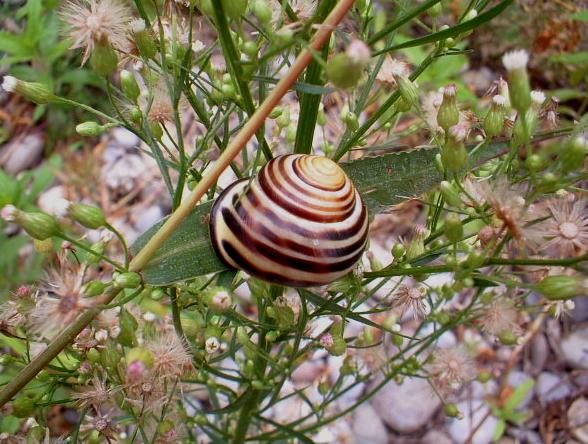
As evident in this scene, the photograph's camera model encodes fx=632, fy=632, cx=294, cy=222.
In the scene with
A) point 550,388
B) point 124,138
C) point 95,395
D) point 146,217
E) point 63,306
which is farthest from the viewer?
point 124,138

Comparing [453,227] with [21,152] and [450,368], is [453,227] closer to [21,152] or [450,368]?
[450,368]

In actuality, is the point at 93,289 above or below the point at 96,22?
below

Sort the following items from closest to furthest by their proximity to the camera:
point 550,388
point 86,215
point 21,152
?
point 86,215 < point 550,388 < point 21,152

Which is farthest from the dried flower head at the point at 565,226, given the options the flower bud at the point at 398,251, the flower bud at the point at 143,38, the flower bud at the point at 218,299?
the flower bud at the point at 143,38

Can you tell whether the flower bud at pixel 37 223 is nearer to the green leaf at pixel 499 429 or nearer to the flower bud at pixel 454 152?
the flower bud at pixel 454 152

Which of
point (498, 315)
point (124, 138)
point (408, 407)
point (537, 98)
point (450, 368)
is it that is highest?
point (537, 98)

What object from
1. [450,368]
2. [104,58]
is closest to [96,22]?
[104,58]
